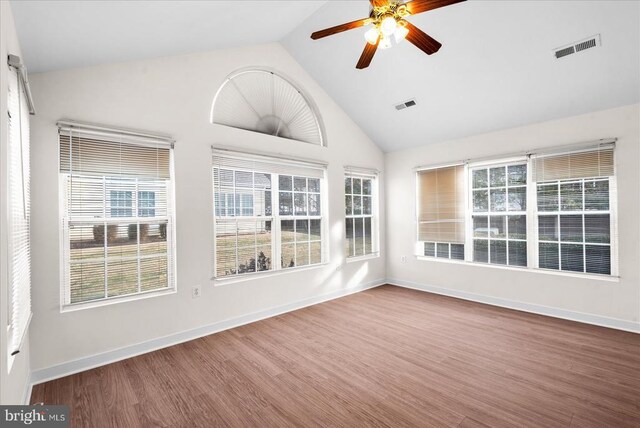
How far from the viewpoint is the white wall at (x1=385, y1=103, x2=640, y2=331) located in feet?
10.9

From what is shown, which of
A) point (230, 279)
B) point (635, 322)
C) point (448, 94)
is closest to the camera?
point (635, 322)

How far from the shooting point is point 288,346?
3.05m

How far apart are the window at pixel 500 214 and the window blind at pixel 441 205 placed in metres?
0.20

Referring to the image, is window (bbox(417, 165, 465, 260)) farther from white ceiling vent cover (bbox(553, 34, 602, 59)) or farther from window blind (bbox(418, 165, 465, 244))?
white ceiling vent cover (bbox(553, 34, 602, 59))

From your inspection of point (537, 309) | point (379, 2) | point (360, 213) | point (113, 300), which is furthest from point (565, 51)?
point (113, 300)

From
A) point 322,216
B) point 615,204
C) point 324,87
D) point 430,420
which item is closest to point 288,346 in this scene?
point 430,420

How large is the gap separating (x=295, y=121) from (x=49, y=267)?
10.6 feet

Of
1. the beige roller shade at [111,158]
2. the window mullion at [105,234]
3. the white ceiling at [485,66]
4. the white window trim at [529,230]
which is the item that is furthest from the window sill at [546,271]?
the window mullion at [105,234]

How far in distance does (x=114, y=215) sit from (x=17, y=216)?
38.0 inches

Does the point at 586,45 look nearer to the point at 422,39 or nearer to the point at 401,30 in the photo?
the point at 422,39

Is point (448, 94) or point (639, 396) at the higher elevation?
point (448, 94)

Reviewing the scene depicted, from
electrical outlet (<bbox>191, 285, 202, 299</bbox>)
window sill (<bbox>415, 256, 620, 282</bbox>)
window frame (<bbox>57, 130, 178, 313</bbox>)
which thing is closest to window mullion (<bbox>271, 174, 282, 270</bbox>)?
electrical outlet (<bbox>191, 285, 202, 299</bbox>)

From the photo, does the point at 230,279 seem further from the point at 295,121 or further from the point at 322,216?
the point at 295,121

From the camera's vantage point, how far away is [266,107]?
406 centimetres
